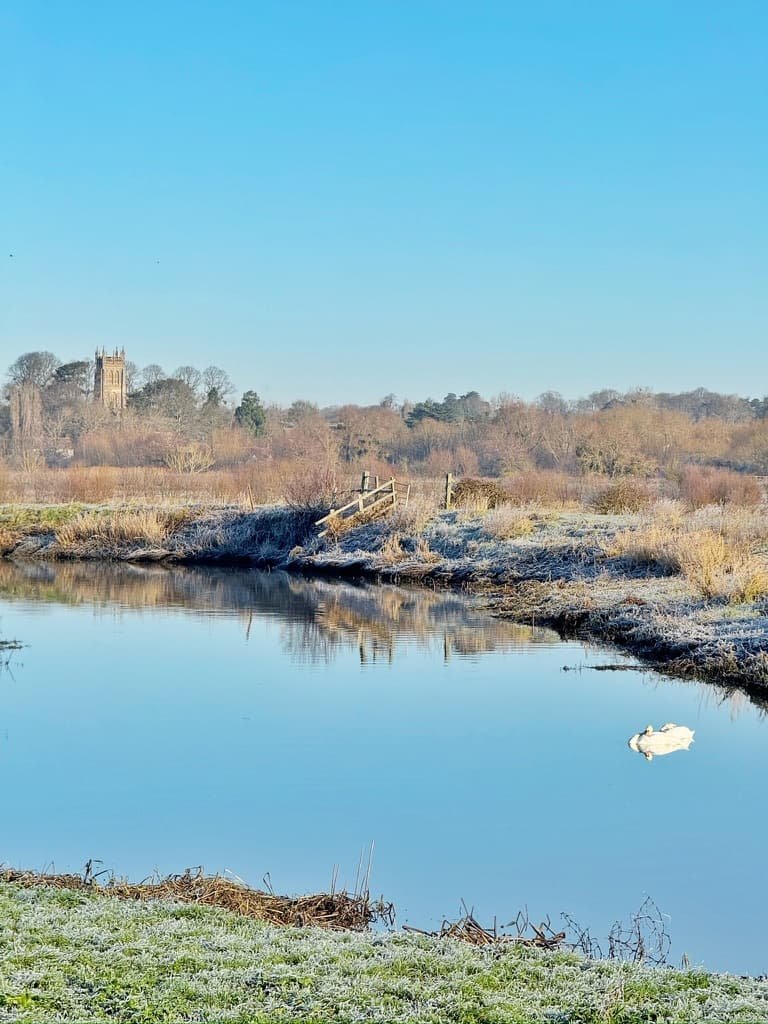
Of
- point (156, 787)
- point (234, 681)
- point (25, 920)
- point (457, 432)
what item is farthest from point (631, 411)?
point (25, 920)

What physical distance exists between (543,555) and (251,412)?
221ft

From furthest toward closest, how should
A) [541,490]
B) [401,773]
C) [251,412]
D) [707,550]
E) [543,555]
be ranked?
[251,412] < [541,490] < [543,555] < [707,550] < [401,773]

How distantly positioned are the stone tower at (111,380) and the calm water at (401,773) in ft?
268

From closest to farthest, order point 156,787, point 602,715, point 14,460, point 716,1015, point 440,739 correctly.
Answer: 1. point 716,1015
2. point 156,787
3. point 440,739
4. point 602,715
5. point 14,460

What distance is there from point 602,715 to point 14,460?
56008 mm

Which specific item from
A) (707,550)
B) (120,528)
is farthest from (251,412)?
(707,550)

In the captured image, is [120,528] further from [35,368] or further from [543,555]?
[35,368]

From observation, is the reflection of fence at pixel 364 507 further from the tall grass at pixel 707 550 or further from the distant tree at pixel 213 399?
the distant tree at pixel 213 399

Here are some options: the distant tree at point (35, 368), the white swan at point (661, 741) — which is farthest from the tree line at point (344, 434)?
the white swan at point (661, 741)

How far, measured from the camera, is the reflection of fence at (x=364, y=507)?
3397 cm

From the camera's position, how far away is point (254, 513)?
3656 cm

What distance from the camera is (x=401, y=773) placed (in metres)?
11.4

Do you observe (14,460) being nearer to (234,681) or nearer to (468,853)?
(234,681)

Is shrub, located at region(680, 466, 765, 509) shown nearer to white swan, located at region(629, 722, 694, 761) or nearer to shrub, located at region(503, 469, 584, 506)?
shrub, located at region(503, 469, 584, 506)
